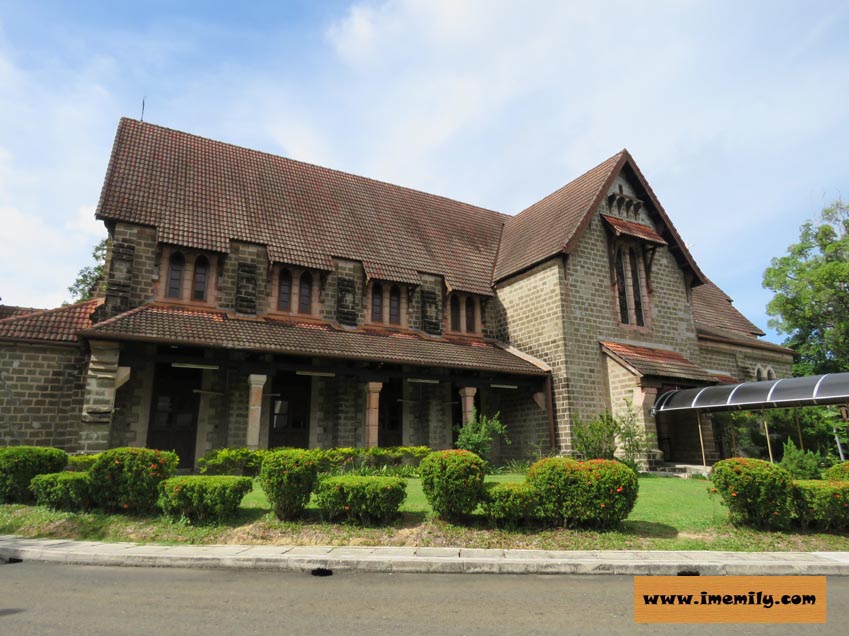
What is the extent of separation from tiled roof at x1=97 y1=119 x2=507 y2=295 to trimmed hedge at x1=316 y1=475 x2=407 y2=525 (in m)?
10.8

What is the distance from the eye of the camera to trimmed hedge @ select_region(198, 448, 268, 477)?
13.3 metres

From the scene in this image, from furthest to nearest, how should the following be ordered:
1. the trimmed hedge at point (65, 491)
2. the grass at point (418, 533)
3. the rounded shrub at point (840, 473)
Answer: the rounded shrub at point (840, 473) < the trimmed hedge at point (65, 491) < the grass at point (418, 533)

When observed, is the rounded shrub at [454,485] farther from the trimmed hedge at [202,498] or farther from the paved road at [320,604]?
the trimmed hedge at [202,498]

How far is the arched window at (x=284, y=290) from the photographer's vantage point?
1809cm

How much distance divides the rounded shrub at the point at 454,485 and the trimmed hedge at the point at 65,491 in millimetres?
6062

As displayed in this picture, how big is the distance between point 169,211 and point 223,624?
15278mm

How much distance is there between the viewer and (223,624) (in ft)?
15.6

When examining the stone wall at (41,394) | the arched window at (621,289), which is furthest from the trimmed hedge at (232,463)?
the arched window at (621,289)

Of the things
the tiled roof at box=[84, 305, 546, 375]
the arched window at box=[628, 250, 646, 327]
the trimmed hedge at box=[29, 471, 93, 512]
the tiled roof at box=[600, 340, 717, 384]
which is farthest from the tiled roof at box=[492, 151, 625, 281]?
the trimmed hedge at box=[29, 471, 93, 512]

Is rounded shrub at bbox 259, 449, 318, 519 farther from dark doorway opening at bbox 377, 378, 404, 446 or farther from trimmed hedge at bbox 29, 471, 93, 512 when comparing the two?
Result: dark doorway opening at bbox 377, 378, 404, 446

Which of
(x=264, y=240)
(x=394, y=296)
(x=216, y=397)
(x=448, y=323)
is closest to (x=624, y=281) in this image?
(x=448, y=323)

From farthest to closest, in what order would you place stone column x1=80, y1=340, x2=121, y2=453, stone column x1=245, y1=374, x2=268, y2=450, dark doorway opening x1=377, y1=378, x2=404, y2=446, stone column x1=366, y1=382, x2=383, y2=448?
dark doorway opening x1=377, y1=378, x2=404, y2=446 < stone column x1=366, y1=382, x2=383, y2=448 < stone column x1=245, y1=374, x2=268, y2=450 < stone column x1=80, y1=340, x2=121, y2=453

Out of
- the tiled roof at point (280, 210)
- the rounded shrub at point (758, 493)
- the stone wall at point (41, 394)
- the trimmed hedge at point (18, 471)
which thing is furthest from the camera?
the tiled roof at point (280, 210)

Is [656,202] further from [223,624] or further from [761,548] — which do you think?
[223,624]
